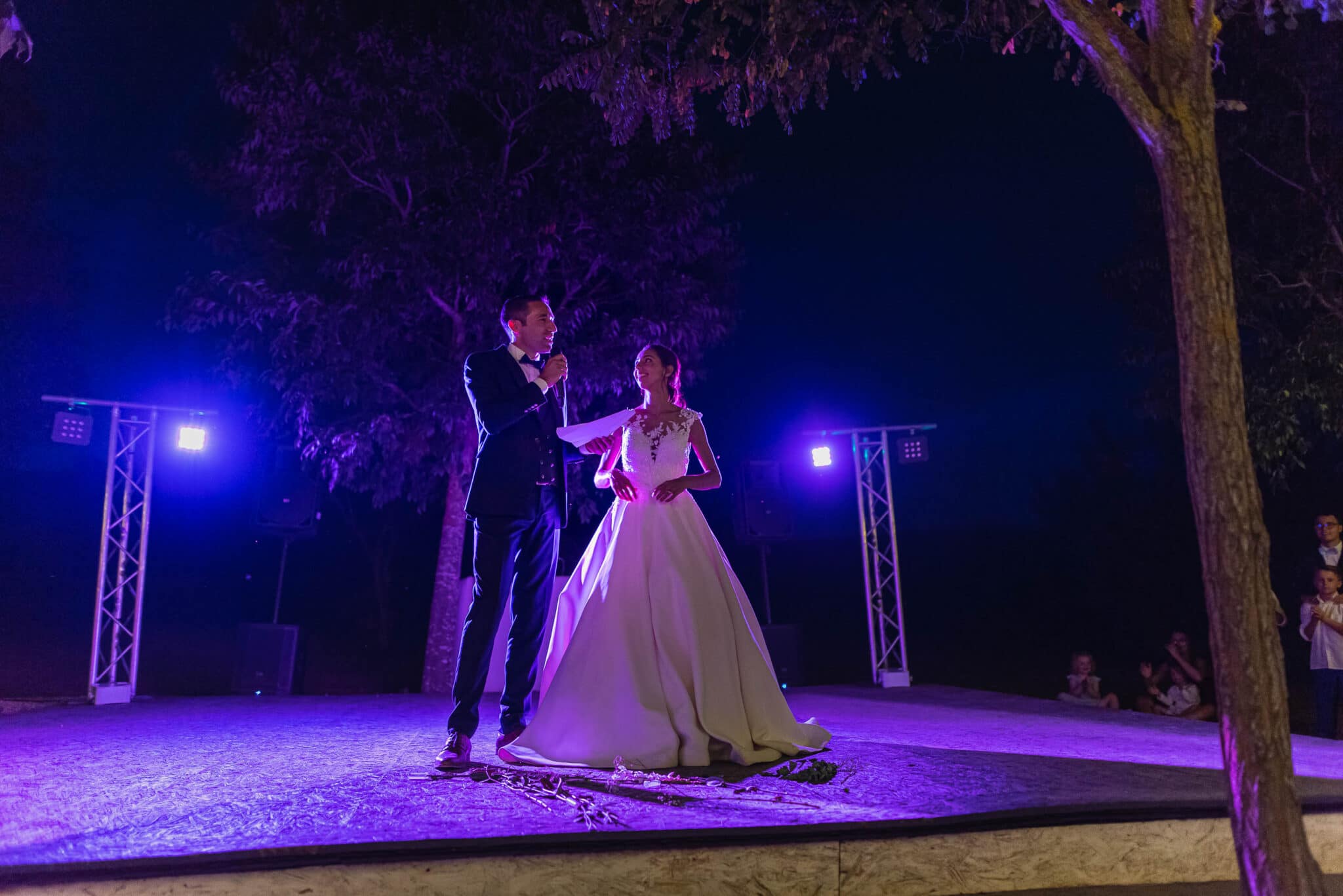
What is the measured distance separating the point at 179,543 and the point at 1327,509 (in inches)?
683

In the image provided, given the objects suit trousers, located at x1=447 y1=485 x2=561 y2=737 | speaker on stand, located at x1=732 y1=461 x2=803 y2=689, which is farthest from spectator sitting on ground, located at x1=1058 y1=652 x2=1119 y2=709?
suit trousers, located at x1=447 y1=485 x2=561 y2=737

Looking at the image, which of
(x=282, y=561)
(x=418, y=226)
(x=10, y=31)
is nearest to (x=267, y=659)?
(x=282, y=561)

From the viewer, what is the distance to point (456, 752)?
9.95 ft

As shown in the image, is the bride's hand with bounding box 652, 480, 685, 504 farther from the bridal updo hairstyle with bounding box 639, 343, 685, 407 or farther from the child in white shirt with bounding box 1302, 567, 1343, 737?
the child in white shirt with bounding box 1302, 567, 1343, 737

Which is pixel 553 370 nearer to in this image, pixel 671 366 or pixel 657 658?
pixel 671 366

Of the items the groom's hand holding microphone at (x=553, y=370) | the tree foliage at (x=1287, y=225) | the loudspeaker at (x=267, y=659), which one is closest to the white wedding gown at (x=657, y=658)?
the groom's hand holding microphone at (x=553, y=370)

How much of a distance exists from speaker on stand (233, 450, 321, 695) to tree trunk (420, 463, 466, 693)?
4.14 feet

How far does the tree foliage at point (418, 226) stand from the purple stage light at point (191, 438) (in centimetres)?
79

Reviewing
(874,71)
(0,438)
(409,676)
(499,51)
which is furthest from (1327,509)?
(0,438)

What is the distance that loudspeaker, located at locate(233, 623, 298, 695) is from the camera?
7648 millimetres

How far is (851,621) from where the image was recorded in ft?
51.7

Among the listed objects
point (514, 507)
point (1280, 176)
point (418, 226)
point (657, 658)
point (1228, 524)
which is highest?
point (1280, 176)

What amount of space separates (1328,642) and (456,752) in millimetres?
5609

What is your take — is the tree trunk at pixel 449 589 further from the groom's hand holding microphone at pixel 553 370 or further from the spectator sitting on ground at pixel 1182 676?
the spectator sitting on ground at pixel 1182 676
